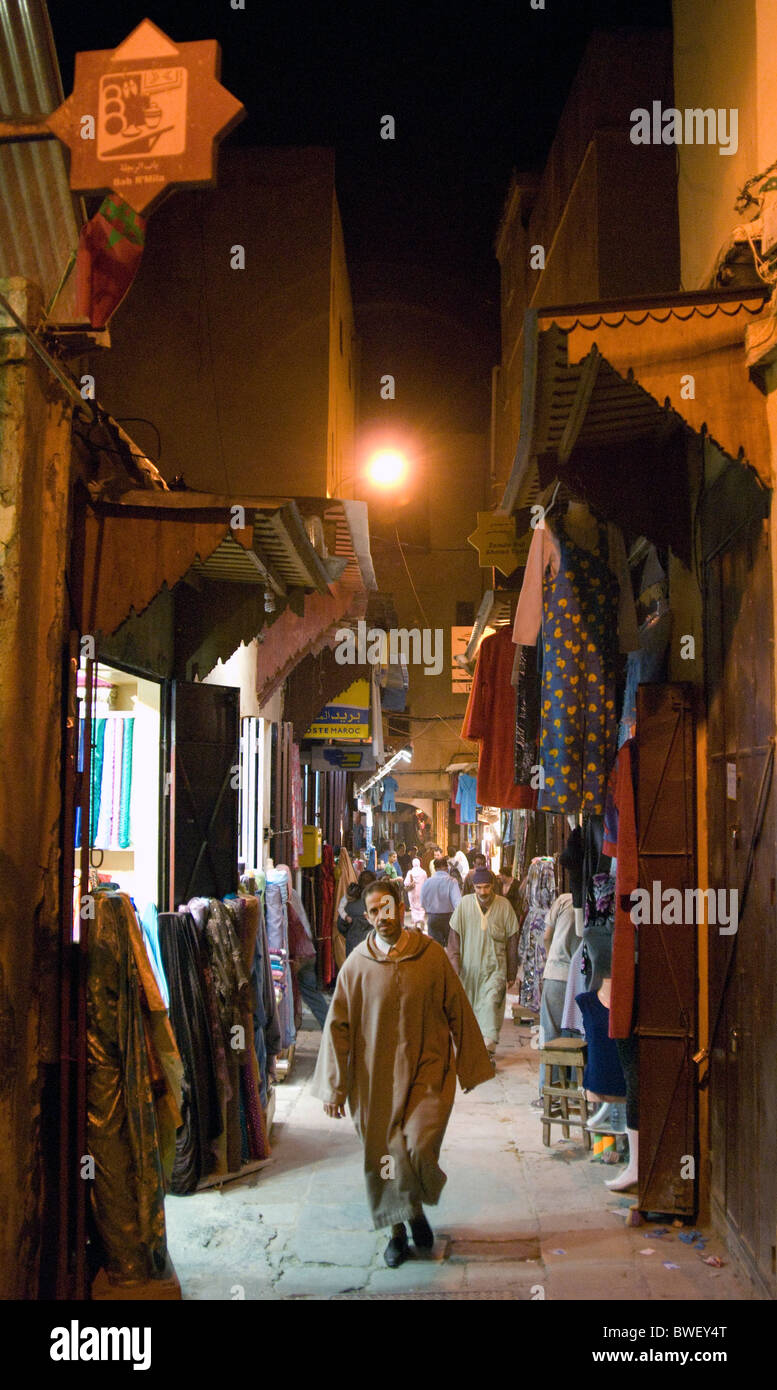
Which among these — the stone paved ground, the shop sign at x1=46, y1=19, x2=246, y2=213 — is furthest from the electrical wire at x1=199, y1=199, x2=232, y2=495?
the stone paved ground

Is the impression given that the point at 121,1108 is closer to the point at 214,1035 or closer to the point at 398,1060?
the point at 398,1060

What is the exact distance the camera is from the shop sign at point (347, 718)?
14742mm

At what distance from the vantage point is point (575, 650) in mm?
6105

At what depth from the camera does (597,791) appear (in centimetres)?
605

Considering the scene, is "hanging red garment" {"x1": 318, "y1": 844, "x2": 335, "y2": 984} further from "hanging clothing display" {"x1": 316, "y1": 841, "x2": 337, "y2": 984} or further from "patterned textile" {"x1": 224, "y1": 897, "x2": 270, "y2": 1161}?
"patterned textile" {"x1": 224, "y1": 897, "x2": 270, "y2": 1161}

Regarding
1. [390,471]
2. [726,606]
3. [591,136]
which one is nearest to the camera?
[726,606]

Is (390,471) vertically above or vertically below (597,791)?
above

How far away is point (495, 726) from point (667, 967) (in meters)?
2.74

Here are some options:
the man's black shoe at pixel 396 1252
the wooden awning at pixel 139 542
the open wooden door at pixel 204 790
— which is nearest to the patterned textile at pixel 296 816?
the open wooden door at pixel 204 790

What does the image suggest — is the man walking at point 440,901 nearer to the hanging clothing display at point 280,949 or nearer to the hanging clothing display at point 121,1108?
the hanging clothing display at point 280,949

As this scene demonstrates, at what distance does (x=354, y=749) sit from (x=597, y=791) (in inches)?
404

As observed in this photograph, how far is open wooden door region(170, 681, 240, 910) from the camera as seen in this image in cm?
735
